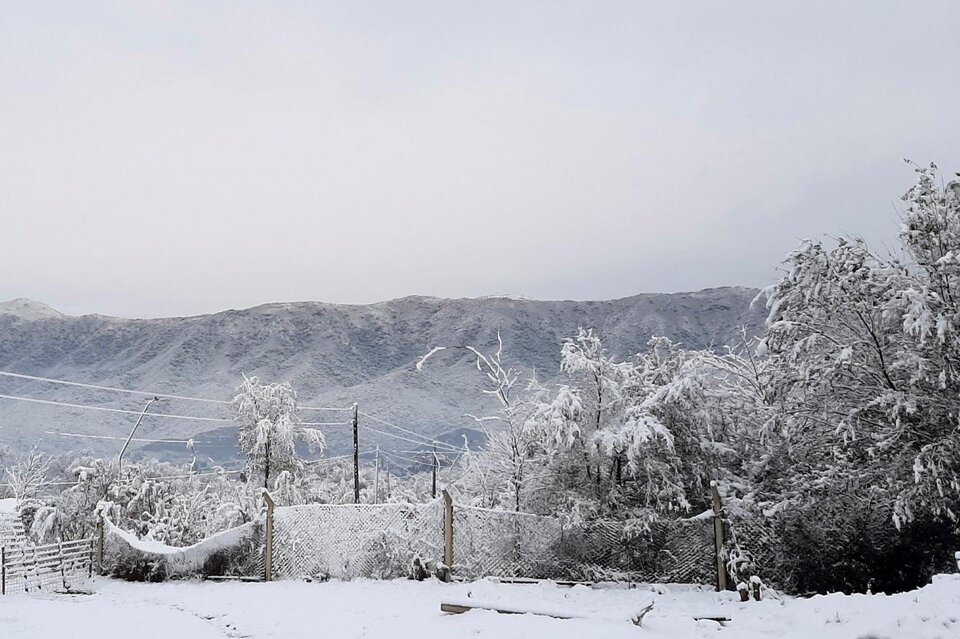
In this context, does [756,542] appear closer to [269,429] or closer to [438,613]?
[438,613]

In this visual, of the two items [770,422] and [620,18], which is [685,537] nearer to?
[770,422]

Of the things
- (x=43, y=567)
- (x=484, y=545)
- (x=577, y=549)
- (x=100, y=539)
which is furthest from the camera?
(x=100, y=539)

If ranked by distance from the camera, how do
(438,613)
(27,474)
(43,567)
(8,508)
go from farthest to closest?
(27,474) → (8,508) → (43,567) → (438,613)

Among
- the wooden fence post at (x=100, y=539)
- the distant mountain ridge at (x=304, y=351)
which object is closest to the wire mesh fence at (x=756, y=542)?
the wooden fence post at (x=100, y=539)

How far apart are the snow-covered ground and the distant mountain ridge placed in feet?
39.0

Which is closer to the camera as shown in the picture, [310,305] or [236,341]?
[236,341]

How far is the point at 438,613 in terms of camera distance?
805cm

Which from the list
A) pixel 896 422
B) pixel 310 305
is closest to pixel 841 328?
pixel 896 422

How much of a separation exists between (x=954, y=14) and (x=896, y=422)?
22.3ft

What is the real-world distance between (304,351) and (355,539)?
26015mm

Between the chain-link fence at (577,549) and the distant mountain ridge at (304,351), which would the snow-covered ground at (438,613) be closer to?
the chain-link fence at (577,549)

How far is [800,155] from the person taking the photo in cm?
1633

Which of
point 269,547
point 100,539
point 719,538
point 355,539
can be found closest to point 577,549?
point 719,538

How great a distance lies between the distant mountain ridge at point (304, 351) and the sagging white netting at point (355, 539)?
10451 mm
